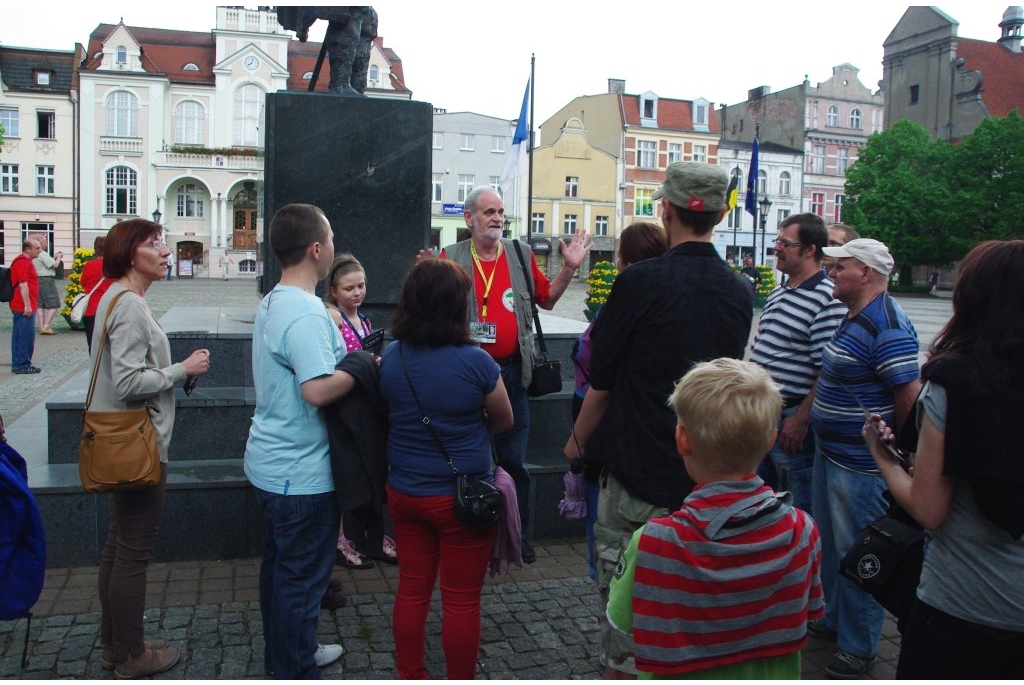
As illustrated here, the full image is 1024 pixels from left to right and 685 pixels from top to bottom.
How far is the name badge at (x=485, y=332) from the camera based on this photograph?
451 cm

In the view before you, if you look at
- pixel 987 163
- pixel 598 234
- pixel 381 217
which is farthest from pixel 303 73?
pixel 381 217

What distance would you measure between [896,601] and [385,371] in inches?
70.4

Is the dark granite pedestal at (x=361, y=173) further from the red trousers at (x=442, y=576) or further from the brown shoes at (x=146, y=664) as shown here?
the red trousers at (x=442, y=576)

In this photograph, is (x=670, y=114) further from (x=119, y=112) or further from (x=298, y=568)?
(x=298, y=568)

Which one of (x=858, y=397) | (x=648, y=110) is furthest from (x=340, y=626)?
(x=648, y=110)

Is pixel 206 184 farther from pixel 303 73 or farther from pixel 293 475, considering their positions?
pixel 293 475

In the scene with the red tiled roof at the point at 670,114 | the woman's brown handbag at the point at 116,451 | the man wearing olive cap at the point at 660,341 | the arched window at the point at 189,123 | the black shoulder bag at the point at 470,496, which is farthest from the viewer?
the red tiled roof at the point at 670,114

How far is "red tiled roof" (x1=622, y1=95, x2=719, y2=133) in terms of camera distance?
6016 cm

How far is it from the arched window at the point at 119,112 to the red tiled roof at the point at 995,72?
52751 mm

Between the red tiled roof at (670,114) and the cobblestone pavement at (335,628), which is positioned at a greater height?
the red tiled roof at (670,114)

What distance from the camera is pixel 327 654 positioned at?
3678 mm

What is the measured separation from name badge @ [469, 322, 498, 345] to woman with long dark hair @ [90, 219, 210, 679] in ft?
4.82

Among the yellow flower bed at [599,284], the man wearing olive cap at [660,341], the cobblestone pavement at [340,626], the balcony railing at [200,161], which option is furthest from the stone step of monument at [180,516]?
the balcony railing at [200,161]

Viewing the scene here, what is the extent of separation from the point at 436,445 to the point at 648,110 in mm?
60887
